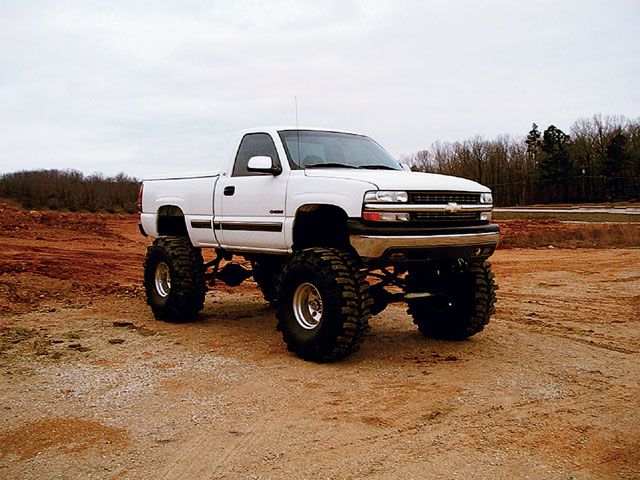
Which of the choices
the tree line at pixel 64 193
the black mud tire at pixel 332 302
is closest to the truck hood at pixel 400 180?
the black mud tire at pixel 332 302

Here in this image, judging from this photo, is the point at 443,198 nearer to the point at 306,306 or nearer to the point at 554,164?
the point at 306,306

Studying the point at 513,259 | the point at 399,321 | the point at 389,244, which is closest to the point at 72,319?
the point at 399,321

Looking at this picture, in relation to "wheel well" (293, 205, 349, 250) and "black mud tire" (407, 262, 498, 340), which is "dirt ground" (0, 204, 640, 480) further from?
"wheel well" (293, 205, 349, 250)

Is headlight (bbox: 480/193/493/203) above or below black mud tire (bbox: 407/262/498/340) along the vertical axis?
above

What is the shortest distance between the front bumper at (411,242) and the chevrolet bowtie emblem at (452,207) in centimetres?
19

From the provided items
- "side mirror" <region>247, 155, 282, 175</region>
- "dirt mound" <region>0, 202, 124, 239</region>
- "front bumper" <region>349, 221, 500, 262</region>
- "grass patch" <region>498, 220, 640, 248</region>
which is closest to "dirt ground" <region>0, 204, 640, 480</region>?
"front bumper" <region>349, 221, 500, 262</region>

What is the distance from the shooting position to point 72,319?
9.11m

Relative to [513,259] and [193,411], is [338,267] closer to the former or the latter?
[193,411]

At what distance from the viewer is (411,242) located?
6.15 m

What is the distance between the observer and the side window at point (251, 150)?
7.70 metres

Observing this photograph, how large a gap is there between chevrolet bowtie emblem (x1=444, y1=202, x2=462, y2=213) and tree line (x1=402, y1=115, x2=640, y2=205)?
2165 inches

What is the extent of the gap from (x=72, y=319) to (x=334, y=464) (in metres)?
6.18

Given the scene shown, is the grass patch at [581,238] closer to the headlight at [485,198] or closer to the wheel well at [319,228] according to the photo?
the headlight at [485,198]

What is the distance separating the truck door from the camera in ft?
23.7
